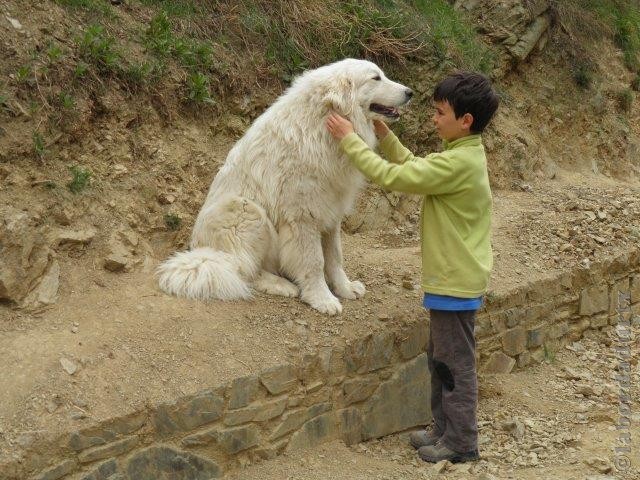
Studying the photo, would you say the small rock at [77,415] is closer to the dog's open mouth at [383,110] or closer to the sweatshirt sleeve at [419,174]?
the sweatshirt sleeve at [419,174]

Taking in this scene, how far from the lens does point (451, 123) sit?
12.4ft

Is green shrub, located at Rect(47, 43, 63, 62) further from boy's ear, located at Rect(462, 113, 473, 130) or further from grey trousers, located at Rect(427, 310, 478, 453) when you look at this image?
grey trousers, located at Rect(427, 310, 478, 453)

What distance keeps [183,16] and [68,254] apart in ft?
8.99

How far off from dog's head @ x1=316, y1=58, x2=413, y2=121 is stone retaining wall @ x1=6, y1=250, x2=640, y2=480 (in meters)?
1.33

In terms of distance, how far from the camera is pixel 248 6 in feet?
22.2

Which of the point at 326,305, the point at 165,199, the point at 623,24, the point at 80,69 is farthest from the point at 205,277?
the point at 623,24

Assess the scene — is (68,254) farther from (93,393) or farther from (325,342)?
(325,342)

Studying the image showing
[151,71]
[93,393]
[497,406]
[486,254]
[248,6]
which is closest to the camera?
[93,393]

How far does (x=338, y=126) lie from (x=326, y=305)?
107 cm

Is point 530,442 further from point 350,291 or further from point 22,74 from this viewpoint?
point 22,74

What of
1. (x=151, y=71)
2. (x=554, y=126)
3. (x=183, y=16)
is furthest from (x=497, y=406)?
(x=554, y=126)

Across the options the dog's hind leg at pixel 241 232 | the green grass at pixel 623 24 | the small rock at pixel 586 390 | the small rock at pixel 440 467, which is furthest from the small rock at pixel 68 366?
the green grass at pixel 623 24

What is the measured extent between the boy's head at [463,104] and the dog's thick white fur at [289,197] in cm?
58

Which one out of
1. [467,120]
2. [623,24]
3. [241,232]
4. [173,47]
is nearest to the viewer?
[467,120]
